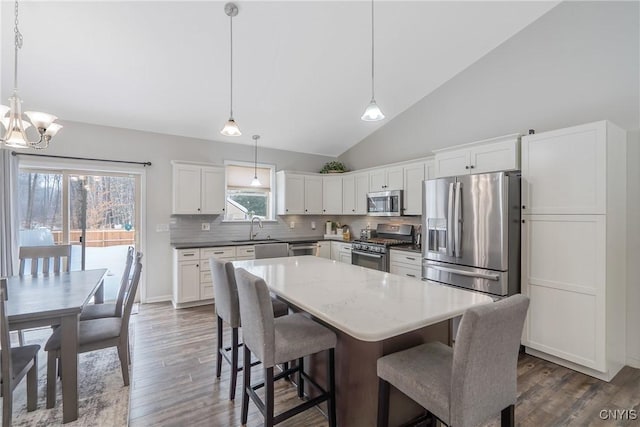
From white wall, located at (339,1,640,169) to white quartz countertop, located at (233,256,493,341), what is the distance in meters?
2.63

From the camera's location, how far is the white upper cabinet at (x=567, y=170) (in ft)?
8.07

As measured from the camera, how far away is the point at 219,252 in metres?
4.48

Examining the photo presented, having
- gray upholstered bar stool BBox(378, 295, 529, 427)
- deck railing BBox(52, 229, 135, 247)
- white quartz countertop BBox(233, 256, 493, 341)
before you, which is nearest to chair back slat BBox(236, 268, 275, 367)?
white quartz countertop BBox(233, 256, 493, 341)

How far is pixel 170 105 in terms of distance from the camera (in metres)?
3.97

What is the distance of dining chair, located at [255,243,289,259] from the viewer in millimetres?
3264

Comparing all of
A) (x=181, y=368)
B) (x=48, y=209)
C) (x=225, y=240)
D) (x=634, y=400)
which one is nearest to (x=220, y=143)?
(x=225, y=240)

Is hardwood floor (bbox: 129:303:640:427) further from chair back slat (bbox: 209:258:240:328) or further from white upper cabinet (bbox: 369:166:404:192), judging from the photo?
white upper cabinet (bbox: 369:166:404:192)

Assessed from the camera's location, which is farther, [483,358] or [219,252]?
[219,252]

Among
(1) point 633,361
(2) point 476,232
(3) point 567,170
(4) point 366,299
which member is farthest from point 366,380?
(1) point 633,361

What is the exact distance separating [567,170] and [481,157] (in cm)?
80

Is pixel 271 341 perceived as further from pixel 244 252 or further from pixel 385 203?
pixel 385 203

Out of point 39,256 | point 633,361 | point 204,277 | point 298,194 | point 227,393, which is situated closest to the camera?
point 227,393

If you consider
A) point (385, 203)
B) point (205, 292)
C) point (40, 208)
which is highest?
point (385, 203)

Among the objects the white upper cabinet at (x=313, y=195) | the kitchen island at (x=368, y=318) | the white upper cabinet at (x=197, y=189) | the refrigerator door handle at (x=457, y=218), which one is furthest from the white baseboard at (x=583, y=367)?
the white upper cabinet at (x=197, y=189)
